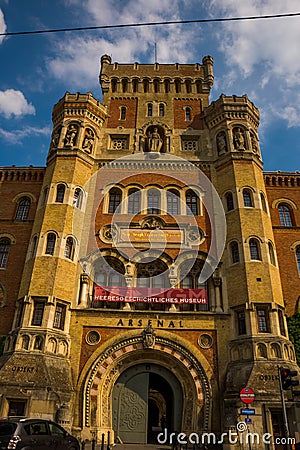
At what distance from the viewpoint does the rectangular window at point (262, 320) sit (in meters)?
18.4

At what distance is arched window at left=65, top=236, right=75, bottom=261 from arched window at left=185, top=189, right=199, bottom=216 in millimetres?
7416

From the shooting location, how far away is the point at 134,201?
24.0 metres

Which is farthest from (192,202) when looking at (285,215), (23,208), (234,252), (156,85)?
(156,85)

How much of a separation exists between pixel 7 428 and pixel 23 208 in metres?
17.0

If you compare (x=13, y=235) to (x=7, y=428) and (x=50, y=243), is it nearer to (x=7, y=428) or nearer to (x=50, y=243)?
(x=50, y=243)

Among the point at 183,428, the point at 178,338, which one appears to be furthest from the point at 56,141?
the point at 183,428

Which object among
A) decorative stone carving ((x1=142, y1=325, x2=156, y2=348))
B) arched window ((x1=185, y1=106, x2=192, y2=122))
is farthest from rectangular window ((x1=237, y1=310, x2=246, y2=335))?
arched window ((x1=185, y1=106, x2=192, y2=122))

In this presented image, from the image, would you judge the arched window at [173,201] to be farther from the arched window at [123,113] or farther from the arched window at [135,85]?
the arched window at [135,85]

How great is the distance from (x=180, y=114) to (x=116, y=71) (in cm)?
734

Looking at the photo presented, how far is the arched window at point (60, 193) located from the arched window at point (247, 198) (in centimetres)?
1108

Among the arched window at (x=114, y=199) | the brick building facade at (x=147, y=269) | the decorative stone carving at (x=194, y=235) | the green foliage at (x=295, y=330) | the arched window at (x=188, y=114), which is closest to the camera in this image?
the brick building facade at (x=147, y=269)

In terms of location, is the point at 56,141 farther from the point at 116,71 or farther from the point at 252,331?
the point at 252,331

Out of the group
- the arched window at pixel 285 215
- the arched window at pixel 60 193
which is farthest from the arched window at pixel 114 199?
the arched window at pixel 285 215

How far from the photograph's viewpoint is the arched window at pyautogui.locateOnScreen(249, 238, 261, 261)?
2047 cm
